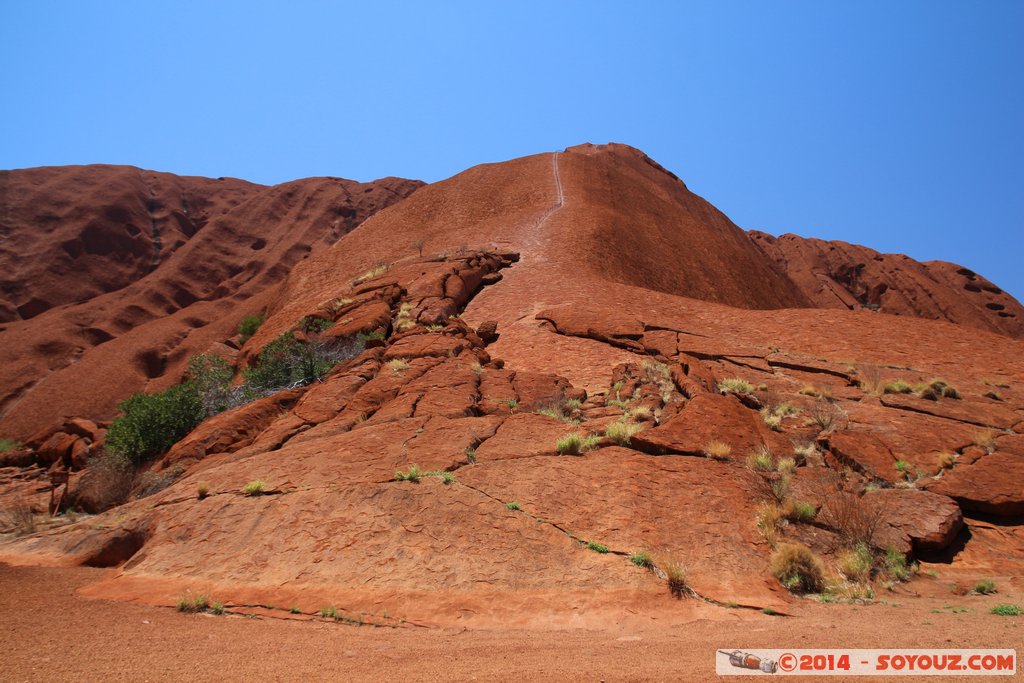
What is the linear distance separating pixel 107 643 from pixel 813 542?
8571 millimetres

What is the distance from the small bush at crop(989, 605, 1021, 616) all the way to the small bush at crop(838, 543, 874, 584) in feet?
4.45

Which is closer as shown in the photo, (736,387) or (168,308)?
(736,387)

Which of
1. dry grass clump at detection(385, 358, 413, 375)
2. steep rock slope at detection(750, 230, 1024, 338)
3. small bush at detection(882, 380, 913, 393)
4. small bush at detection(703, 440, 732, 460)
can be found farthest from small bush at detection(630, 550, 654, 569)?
steep rock slope at detection(750, 230, 1024, 338)

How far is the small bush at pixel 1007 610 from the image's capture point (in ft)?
20.5

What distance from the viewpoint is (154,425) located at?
50.3 feet

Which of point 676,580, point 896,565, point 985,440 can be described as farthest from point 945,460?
point 676,580

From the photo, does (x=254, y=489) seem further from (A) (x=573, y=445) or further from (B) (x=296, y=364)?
(B) (x=296, y=364)

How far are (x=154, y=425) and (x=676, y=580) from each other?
545 inches

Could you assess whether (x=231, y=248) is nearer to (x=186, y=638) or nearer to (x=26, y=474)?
(x=26, y=474)

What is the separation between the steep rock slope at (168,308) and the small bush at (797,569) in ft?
89.5

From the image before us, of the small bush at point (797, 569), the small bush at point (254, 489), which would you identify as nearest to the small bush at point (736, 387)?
the small bush at point (797, 569)

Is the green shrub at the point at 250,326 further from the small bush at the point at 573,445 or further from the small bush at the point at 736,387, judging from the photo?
the small bush at the point at 736,387

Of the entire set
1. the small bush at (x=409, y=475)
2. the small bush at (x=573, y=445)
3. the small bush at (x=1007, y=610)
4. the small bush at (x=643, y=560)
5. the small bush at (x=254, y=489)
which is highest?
the small bush at (x=573, y=445)

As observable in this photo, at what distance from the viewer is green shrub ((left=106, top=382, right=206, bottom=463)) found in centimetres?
1490
